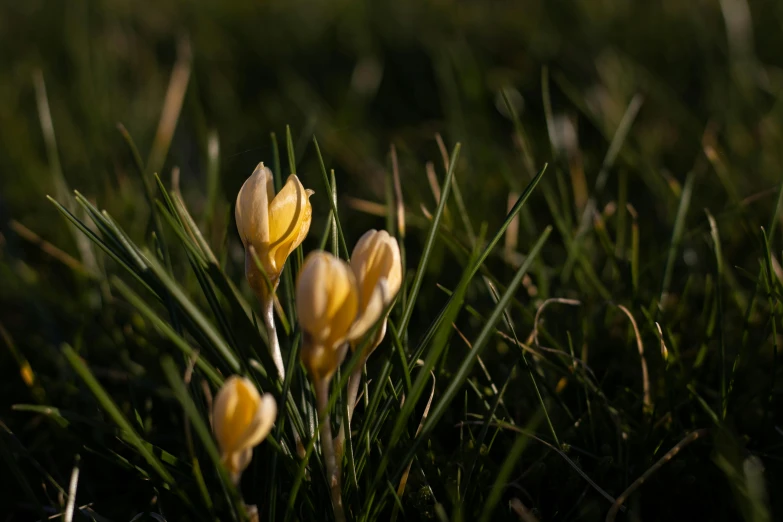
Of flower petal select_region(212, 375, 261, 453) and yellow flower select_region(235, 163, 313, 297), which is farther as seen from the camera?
yellow flower select_region(235, 163, 313, 297)

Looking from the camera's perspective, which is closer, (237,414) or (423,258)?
(237,414)

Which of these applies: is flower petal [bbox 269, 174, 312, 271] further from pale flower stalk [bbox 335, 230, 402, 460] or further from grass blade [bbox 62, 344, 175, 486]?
grass blade [bbox 62, 344, 175, 486]

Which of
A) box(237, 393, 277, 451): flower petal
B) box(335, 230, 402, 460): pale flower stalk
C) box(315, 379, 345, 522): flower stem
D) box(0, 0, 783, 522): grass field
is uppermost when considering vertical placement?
box(335, 230, 402, 460): pale flower stalk

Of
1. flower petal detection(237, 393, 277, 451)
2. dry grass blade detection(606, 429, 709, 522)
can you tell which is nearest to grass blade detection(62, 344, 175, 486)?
flower petal detection(237, 393, 277, 451)

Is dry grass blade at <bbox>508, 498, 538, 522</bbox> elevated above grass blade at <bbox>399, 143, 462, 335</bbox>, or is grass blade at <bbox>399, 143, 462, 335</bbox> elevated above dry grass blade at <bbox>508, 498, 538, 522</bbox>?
grass blade at <bbox>399, 143, 462, 335</bbox>

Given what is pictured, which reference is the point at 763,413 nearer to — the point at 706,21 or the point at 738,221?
the point at 738,221

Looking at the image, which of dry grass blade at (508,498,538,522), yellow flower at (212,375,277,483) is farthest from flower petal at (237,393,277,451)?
dry grass blade at (508,498,538,522)

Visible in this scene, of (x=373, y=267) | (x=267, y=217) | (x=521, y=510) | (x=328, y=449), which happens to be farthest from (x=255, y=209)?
(x=521, y=510)

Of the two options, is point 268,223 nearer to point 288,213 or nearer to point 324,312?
point 288,213
